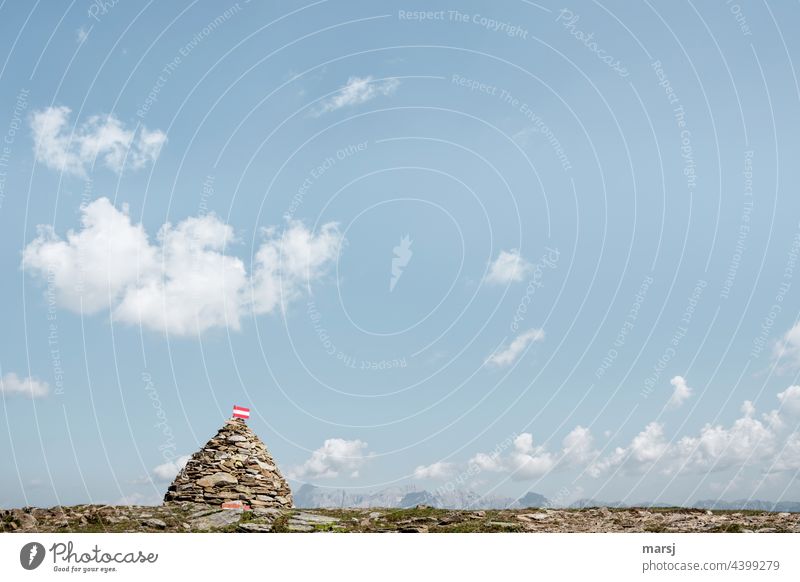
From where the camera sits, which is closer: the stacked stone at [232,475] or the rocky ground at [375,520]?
the rocky ground at [375,520]

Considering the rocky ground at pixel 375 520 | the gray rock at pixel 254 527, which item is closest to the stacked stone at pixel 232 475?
the rocky ground at pixel 375 520

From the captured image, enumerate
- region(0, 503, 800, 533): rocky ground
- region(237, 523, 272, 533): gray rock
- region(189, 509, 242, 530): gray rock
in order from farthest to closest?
region(189, 509, 242, 530): gray rock
region(0, 503, 800, 533): rocky ground
region(237, 523, 272, 533): gray rock

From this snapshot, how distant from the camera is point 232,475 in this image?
122 feet

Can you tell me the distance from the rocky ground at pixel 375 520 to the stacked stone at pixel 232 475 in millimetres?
1567

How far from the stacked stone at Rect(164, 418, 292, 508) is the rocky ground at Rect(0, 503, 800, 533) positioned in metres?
1.57

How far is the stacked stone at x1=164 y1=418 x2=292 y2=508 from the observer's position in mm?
36250

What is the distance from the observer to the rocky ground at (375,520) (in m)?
27.9

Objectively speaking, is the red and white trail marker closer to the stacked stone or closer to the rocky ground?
the stacked stone

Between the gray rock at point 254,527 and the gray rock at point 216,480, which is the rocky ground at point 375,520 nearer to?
the gray rock at point 254,527

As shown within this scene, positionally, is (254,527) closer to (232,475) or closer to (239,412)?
(232,475)

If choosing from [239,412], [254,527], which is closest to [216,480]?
[239,412]

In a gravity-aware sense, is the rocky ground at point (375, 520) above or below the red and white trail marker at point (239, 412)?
below

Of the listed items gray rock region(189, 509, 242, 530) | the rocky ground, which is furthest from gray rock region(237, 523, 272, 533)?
gray rock region(189, 509, 242, 530)
